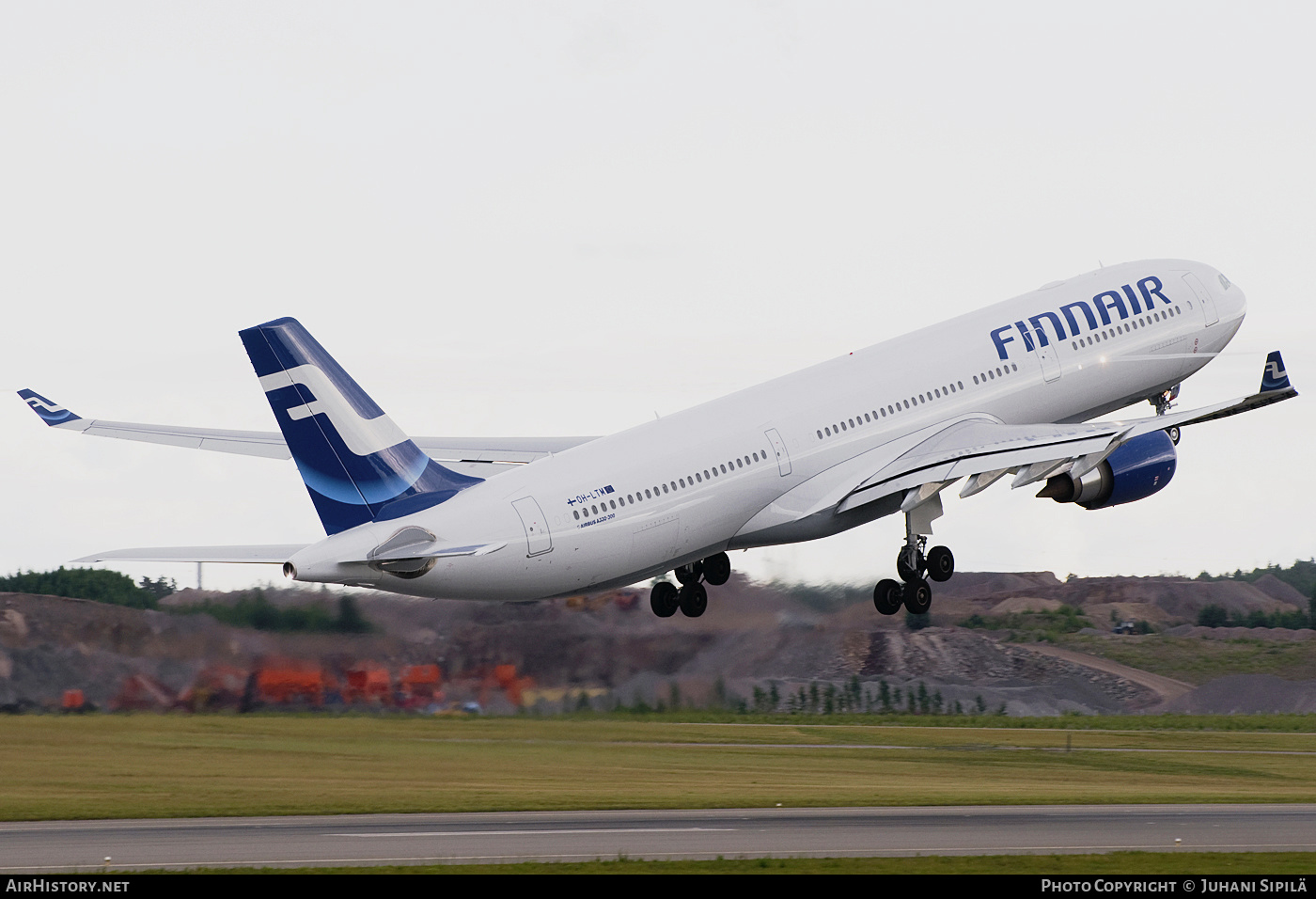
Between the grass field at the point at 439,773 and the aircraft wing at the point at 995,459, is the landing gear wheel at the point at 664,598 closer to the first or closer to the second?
the aircraft wing at the point at 995,459

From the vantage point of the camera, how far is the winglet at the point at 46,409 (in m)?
40.6

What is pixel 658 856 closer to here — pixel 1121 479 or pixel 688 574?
pixel 688 574

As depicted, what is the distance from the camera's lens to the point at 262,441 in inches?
1741

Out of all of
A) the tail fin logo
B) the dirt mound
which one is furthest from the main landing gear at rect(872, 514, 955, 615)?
the dirt mound

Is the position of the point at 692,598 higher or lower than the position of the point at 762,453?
lower

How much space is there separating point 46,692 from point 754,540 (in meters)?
25.3

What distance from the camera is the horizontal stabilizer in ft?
101

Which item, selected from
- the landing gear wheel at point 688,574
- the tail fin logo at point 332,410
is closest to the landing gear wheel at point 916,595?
the landing gear wheel at point 688,574

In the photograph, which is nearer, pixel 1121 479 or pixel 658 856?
pixel 658 856

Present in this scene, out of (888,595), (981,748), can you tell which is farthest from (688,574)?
(981,748)

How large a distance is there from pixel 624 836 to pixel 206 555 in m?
15.7

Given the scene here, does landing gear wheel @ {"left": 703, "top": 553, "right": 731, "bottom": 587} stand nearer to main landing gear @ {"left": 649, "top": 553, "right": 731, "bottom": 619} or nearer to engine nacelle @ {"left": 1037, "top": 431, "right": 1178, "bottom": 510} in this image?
main landing gear @ {"left": 649, "top": 553, "right": 731, "bottom": 619}

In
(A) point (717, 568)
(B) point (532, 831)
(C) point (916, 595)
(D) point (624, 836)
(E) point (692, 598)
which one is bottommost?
(D) point (624, 836)

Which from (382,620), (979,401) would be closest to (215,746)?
(382,620)
